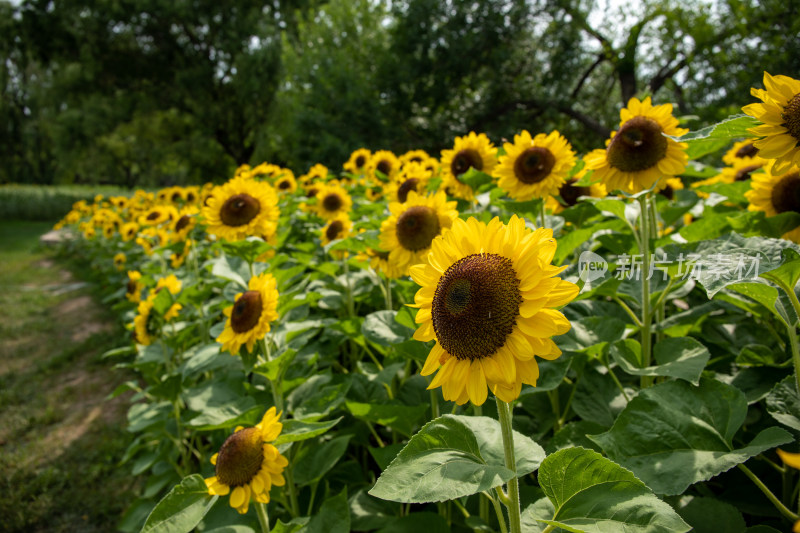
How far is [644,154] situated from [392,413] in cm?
126

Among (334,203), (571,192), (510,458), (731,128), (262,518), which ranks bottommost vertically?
(262,518)

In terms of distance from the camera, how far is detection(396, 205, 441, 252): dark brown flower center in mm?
2115

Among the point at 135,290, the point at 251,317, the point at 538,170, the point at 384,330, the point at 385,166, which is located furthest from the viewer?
the point at 385,166

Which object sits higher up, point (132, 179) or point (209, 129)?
point (209, 129)

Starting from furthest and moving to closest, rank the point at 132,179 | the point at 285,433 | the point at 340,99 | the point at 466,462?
1. the point at 132,179
2. the point at 340,99
3. the point at 285,433
4. the point at 466,462

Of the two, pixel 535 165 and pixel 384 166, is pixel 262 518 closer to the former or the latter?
pixel 535 165

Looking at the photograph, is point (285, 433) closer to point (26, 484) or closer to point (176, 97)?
point (26, 484)

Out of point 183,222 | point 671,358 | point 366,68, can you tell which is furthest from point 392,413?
point 366,68

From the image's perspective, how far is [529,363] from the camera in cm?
102

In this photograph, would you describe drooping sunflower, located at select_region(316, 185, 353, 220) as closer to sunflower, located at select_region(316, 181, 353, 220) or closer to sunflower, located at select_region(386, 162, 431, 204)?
sunflower, located at select_region(316, 181, 353, 220)

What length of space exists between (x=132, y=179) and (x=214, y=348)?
54.6 meters

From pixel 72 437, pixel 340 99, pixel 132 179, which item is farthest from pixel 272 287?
pixel 132 179

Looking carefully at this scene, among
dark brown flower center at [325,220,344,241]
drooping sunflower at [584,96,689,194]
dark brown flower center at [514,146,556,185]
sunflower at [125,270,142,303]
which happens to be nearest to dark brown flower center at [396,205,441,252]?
dark brown flower center at [514,146,556,185]

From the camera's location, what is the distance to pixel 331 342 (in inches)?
108
